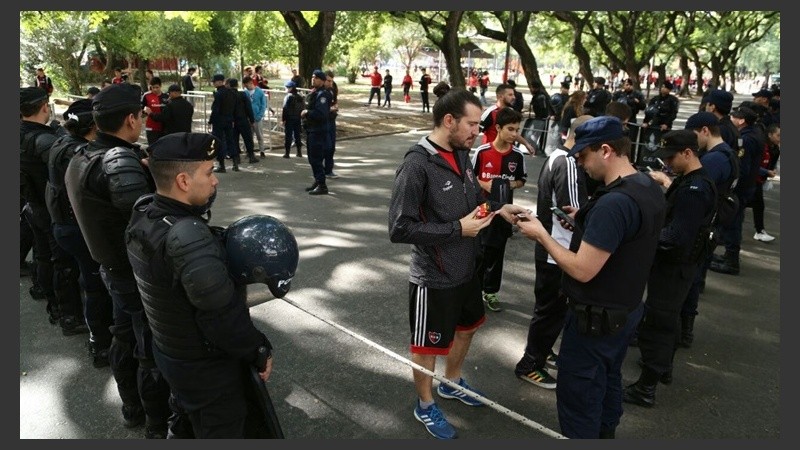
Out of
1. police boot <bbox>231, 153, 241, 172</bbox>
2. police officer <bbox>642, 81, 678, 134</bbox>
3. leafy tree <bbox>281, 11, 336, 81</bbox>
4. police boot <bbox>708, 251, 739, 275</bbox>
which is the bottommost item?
police boot <bbox>708, 251, 739, 275</bbox>

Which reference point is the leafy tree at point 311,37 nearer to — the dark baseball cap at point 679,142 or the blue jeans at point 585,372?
the dark baseball cap at point 679,142

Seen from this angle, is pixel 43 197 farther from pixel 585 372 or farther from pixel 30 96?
pixel 585 372

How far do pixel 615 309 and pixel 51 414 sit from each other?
141 inches

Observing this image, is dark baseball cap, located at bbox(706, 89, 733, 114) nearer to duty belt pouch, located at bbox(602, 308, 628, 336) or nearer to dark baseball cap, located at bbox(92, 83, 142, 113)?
duty belt pouch, located at bbox(602, 308, 628, 336)

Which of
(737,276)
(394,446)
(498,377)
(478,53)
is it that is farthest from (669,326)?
(478,53)

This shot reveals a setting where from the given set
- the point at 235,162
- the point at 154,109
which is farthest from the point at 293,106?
the point at 154,109

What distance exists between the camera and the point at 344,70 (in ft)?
154

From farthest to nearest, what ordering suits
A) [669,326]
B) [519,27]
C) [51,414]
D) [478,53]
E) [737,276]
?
[478,53]
[519,27]
[737,276]
[669,326]
[51,414]

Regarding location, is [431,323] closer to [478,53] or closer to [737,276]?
[737,276]

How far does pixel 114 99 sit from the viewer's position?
3.25 meters

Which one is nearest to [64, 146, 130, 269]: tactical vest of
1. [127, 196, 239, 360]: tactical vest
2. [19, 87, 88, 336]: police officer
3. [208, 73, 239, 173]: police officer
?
[127, 196, 239, 360]: tactical vest

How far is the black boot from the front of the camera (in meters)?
4.62

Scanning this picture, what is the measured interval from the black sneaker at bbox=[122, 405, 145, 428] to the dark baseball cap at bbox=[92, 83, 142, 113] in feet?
6.16

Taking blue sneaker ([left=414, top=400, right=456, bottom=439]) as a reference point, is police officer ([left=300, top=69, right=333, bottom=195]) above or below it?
above
